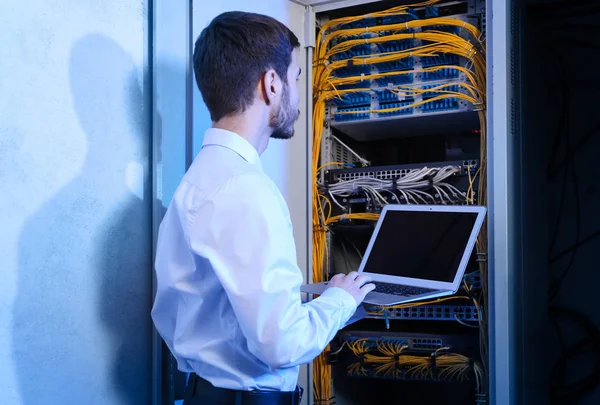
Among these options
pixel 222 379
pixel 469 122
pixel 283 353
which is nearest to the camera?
pixel 283 353

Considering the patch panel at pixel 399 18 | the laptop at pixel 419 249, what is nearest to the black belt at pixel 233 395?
the laptop at pixel 419 249

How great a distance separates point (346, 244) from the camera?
2072 millimetres

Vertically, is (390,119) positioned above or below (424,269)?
above

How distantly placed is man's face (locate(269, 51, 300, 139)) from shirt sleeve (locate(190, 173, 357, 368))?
0.84ft

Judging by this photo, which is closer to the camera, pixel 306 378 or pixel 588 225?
pixel 306 378

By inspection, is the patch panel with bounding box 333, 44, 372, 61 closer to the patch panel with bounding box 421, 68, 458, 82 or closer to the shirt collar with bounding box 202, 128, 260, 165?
the patch panel with bounding box 421, 68, 458, 82

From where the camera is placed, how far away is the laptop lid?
60.9 inches

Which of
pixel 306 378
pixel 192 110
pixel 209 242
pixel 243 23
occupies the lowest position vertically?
pixel 306 378

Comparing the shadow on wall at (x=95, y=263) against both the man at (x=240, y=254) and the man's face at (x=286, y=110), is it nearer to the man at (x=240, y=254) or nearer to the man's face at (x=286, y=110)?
the man at (x=240, y=254)

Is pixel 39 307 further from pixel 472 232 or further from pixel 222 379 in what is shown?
pixel 472 232

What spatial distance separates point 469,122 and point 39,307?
1489 mm

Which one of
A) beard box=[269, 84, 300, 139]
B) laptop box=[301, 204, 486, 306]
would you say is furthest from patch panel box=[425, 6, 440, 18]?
beard box=[269, 84, 300, 139]

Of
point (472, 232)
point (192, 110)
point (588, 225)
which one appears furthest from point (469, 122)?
point (192, 110)

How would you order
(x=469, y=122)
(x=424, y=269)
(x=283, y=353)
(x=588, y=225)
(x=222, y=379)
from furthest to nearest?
1. (x=588, y=225)
2. (x=469, y=122)
3. (x=424, y=269)
4. (x=222, y=379)
5. (x=283, y=353)
